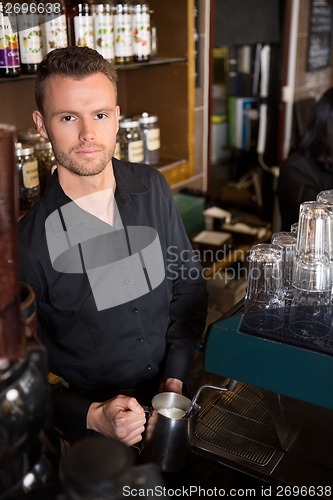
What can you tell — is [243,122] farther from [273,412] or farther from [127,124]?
[273,412]

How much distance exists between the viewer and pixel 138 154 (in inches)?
92.4

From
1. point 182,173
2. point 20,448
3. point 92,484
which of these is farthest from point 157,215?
point 92,484

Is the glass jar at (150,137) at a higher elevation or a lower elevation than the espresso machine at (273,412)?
higher

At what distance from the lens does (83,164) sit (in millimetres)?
1465

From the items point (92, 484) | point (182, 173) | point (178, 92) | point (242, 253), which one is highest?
point (178, 92)

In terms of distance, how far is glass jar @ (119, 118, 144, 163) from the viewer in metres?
2.28

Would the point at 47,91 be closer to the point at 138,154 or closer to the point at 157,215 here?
the point at 157,215

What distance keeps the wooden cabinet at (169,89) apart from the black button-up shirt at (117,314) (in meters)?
0.75

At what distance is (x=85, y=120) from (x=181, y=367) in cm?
70

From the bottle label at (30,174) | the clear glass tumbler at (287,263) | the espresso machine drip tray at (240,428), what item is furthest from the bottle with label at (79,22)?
the espresso machine drip tray at (240,428)

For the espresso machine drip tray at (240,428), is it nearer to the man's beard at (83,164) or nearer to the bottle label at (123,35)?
the man's beard at (83,164)

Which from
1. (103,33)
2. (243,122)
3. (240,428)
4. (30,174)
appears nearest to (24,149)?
(30,174)

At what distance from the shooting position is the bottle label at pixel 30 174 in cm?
185

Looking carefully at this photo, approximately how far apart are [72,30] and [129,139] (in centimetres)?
49
